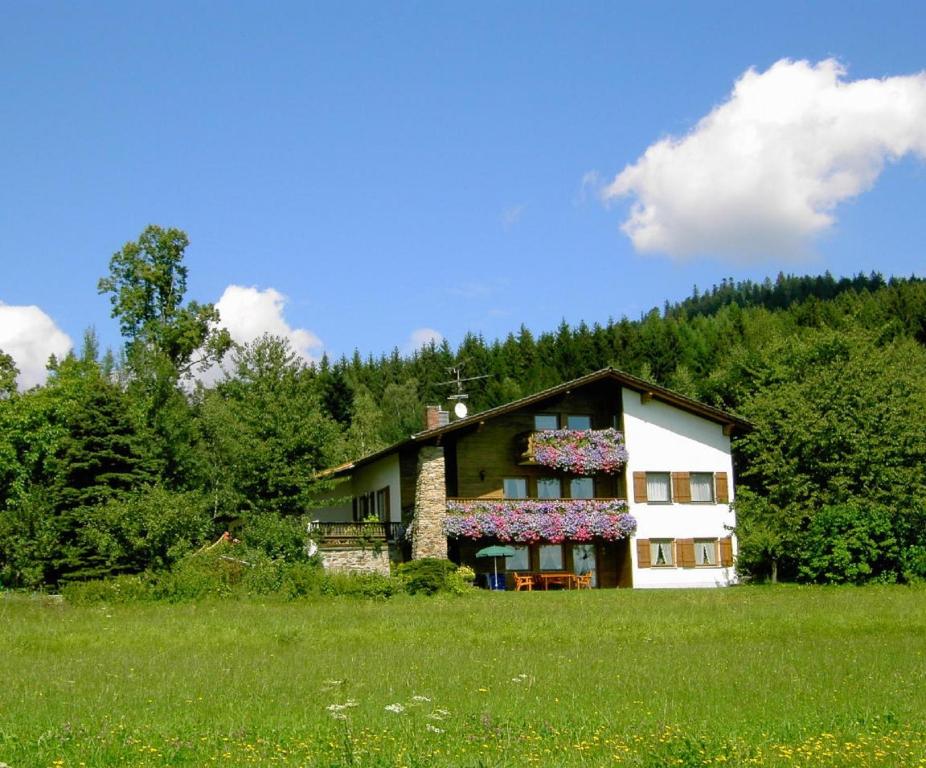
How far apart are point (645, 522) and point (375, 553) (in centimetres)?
1061

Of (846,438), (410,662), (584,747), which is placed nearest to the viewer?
(584,747)

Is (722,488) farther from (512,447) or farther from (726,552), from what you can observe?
(512,447)

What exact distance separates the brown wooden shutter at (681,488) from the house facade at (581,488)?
4cm

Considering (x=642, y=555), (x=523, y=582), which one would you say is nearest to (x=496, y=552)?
(x=523, y=582)

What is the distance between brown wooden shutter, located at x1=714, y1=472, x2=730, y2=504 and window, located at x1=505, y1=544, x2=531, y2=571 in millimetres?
7978

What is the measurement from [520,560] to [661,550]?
18.2 feet

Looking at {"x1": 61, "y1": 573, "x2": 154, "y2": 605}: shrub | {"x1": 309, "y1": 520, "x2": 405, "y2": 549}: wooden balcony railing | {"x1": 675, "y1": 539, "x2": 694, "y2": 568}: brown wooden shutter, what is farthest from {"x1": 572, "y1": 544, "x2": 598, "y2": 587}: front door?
{"x1": 61, "y1": 573, "x2": 154, "y2": 605}: shrub

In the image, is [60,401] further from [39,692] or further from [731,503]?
[39,692]

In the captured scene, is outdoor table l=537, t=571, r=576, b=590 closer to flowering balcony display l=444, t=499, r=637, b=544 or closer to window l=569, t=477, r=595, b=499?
flowering balcony display l=444, t=499, r=637, b=544

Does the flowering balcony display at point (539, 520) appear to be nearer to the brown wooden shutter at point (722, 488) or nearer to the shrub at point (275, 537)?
the brown wooden shutter at point (722, 488)

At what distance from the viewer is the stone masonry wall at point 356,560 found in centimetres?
3797

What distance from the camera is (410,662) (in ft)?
58.9

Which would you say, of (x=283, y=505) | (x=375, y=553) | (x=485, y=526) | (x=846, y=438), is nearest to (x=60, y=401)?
(x=283, y=505)

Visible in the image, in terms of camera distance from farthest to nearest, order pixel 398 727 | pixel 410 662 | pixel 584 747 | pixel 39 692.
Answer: pixel 410 662 → pixel 39 692 → pixel 398 727 → pixel 584 747
